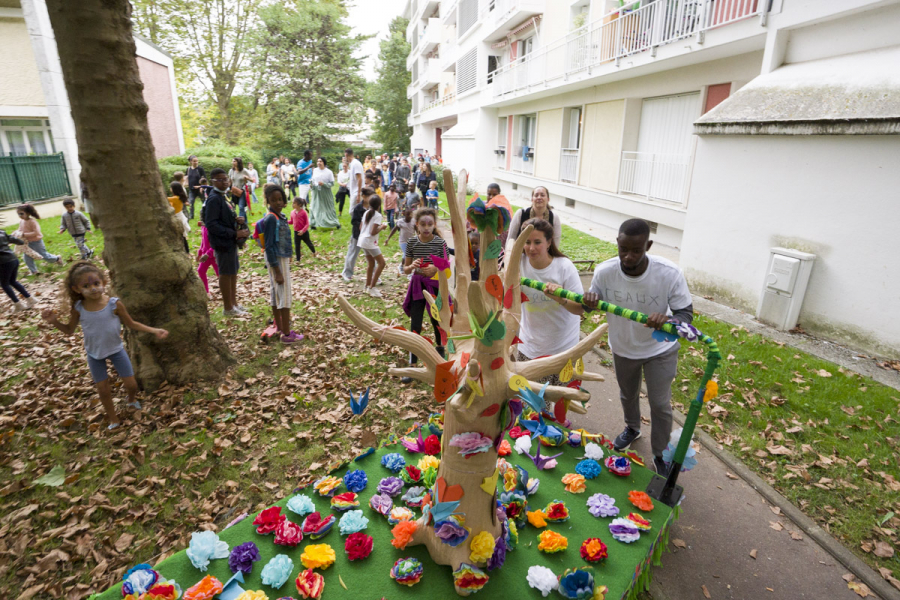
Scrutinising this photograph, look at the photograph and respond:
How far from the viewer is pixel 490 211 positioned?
2.58 metres

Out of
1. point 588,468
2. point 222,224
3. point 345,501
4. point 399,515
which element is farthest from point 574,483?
point 222,224

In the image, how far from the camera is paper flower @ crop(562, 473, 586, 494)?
11.3 feet

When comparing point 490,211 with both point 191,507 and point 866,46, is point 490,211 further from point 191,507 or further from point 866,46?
point 866,46

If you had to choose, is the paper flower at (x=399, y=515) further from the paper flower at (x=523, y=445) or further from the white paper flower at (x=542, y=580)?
the paper flower at (x=523, y=445)

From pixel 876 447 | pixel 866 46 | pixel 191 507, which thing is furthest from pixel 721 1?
pixel 191 507

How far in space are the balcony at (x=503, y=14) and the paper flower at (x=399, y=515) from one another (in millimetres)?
21682

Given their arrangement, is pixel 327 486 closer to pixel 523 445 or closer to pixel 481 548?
pixel 481 548

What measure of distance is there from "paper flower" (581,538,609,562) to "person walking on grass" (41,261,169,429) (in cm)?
468

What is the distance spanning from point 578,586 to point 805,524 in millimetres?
2521

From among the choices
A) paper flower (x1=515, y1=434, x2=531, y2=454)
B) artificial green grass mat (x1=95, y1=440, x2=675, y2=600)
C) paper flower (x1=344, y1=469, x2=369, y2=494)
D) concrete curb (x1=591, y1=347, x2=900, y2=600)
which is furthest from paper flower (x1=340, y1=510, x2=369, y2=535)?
concrete curb (x1=591, y1=347, x2=900, y2=600)

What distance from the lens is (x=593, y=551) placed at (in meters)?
2.87

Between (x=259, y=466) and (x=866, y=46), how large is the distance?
33.8ft

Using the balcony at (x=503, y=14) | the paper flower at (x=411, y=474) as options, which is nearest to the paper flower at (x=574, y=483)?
the paper flower at (x=411, y=474)

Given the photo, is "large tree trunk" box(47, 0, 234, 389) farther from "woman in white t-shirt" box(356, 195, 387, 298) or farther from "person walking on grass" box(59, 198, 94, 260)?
"person walking on grass" box(59, 198, 94, 260)
